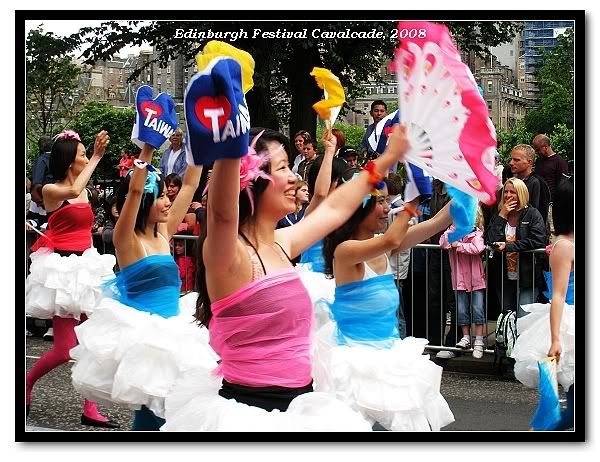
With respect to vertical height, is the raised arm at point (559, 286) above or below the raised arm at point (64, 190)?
below

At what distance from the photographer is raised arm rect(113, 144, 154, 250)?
5070mm

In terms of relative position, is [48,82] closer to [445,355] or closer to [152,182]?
[152,182]

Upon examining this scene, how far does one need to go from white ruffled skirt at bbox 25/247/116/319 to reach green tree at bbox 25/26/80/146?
0.98 m

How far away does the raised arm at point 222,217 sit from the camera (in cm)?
315

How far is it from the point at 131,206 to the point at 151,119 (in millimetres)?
393

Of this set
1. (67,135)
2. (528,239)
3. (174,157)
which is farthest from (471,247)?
(67,135)

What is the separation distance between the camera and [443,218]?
4.65 m

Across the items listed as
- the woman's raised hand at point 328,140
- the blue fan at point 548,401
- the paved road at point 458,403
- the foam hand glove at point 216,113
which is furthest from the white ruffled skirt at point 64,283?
the foam hand glove at point 216,113

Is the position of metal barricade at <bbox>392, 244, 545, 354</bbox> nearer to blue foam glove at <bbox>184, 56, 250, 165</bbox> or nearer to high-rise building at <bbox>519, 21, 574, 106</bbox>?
high-rise building at <bbox>519, 21, 574, 106</bbox>

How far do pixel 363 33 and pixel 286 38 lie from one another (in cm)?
38

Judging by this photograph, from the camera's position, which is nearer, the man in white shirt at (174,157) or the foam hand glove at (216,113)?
the foam hand glove at (216,113)

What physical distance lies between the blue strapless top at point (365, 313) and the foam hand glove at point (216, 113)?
1807 mm

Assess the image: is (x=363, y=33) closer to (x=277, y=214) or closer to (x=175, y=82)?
(x=175, y=82)

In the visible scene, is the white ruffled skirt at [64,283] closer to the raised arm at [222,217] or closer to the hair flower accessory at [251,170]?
the hair flower accessory at [251,170]
